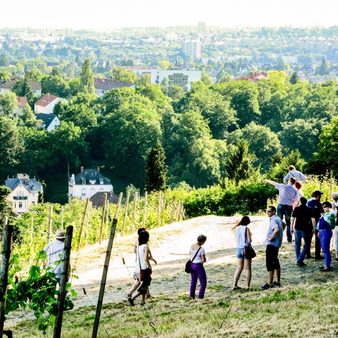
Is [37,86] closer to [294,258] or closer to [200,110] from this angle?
A: [200,110]

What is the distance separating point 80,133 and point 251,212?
67165mm

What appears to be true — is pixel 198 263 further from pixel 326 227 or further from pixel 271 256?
pixel 326 227

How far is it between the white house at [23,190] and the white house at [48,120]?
25833 millimetres

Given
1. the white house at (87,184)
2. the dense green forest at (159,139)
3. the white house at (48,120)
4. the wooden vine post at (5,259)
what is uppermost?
the wooden vine post at (5,259)

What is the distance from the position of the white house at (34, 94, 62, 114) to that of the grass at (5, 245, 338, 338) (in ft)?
402

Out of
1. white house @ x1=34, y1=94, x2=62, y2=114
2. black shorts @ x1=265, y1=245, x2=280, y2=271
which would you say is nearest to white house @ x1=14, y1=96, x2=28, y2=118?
white house @ x1=34, y1=94, x2=62, y2=114

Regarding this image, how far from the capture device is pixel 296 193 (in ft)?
54.5

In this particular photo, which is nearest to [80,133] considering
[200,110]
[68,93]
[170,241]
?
[200,110]

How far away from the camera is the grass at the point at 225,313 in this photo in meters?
10.2

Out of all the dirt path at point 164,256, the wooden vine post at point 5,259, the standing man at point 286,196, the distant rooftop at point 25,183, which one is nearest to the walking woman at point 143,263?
the dirt path at point 164,256

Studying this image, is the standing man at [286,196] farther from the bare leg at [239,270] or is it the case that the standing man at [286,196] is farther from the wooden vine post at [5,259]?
the wooden vine post at [5,259]

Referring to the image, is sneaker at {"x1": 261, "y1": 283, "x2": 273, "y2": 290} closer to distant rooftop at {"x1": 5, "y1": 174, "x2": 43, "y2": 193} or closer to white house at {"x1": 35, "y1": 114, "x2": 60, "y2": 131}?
distant rooftop at {"x1": 5, "y1": 174, "x2": 43, "y2": 193}

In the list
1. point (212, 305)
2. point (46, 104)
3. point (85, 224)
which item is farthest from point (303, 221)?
point (46, 104)

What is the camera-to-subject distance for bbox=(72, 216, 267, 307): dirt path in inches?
579
